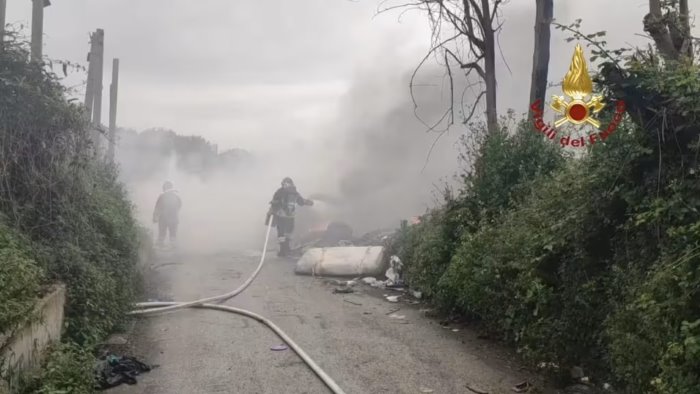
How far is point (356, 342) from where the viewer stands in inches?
256

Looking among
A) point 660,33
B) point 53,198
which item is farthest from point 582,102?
point 53,198

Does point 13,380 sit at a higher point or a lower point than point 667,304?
lower

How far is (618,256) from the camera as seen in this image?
4578 millimetres

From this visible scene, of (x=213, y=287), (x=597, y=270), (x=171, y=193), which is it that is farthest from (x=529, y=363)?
(x=171, y=193)

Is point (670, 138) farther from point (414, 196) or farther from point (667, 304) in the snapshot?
point (414, 196)

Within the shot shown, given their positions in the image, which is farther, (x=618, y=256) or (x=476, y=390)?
(x=476, y=390)

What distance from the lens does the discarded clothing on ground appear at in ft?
16.5

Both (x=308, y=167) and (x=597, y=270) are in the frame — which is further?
(x=308, y=167)

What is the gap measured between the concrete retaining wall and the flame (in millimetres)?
4812

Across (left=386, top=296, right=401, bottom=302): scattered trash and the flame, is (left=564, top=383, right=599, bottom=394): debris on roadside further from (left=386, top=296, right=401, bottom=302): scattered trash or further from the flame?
(left=386, top=296, right=401, bottom=302): scattered trash

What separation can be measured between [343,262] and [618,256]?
22.3 ft

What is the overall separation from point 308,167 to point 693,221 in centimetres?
2054

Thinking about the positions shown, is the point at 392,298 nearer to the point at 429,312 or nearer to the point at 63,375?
Answer: the point at 429,312

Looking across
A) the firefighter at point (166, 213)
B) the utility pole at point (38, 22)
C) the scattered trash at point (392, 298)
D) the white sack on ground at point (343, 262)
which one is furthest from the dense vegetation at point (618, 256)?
the firefighter at point (166, 213)
